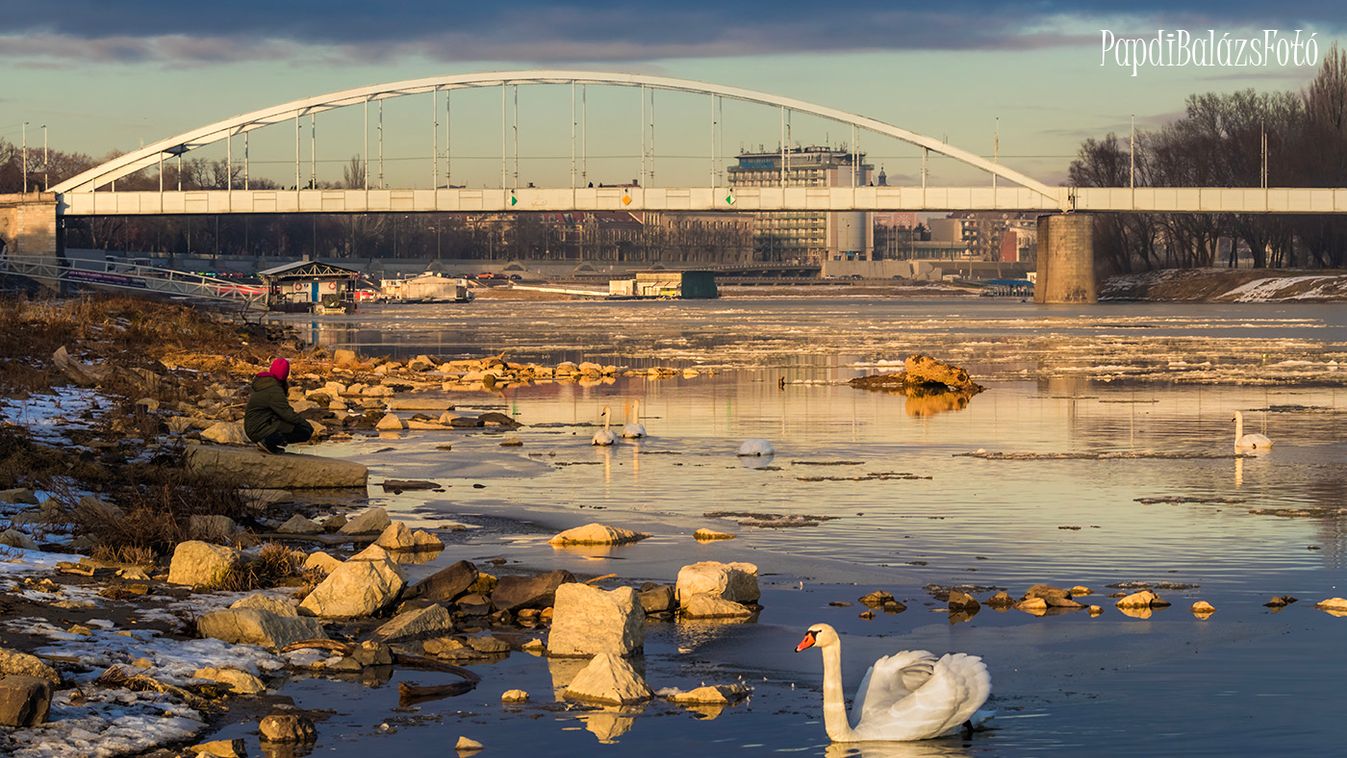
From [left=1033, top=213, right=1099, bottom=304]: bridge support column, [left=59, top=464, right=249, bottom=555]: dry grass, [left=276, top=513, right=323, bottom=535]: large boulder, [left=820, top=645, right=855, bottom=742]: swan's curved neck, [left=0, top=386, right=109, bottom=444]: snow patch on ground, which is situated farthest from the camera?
[left=1033, top=213, right=1099, bottom=304]: bridge support column

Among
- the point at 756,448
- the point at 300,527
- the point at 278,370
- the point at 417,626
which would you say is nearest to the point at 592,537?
the point at 300,527

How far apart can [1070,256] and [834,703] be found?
146 meters

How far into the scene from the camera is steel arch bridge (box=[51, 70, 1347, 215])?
453 ft

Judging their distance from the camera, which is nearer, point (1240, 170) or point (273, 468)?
point (273, 468)

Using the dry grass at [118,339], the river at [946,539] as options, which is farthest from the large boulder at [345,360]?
the river at [946,539]

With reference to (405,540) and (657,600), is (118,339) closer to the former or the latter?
(405,540)

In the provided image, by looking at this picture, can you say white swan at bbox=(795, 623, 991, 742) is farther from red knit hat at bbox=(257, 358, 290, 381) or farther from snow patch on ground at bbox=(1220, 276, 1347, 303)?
snow patch on ground at bbox=(1220, 276, 1347, 303)

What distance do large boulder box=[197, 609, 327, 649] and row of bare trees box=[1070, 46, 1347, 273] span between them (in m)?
136

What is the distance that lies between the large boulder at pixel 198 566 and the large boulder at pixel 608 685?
388 centimetres

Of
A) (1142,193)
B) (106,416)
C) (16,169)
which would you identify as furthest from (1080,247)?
(106,416)

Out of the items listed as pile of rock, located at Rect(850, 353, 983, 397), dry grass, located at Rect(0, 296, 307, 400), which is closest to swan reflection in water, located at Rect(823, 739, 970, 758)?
dry grass, located at Rect(0, 296, 307, 400)

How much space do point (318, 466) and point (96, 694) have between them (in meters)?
11.1

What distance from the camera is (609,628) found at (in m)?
12.3

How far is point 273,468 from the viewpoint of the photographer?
68.9 ft
